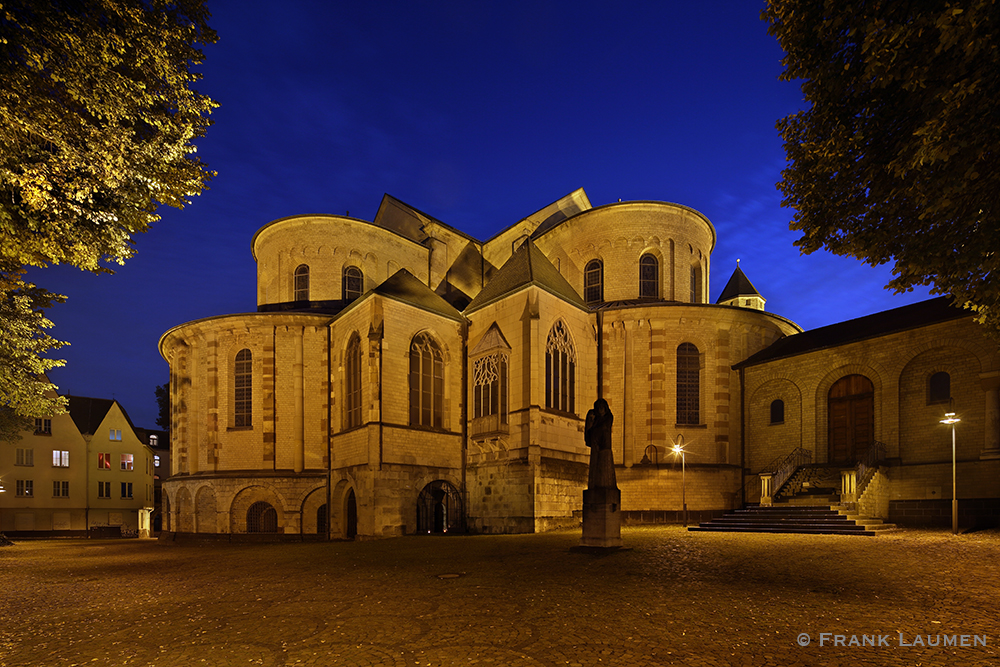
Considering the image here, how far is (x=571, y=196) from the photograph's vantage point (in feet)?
112

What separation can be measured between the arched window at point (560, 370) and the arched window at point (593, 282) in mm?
6363

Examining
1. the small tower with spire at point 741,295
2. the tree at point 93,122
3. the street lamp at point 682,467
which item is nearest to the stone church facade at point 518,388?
the street lamp at point 682,467

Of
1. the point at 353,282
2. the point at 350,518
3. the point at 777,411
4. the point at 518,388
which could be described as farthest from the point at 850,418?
the point at 353,282

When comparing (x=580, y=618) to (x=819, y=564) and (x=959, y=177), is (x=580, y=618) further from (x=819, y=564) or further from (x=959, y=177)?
(x=959, y=177)

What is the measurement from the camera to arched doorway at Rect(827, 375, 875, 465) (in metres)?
20.8

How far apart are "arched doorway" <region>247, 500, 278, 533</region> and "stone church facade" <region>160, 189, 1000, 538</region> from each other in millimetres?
106

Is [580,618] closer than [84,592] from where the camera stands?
Yes

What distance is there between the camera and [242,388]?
26469mm

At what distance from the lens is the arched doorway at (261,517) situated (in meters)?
25.6

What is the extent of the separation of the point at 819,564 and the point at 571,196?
27303 millimetres

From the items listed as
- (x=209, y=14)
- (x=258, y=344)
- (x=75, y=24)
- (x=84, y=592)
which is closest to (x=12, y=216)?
(x=75, y=24)

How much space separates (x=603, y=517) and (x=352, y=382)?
1428 cm

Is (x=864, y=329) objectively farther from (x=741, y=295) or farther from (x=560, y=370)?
(x=741, y=295)

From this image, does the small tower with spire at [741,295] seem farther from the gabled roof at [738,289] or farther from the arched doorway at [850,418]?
the arched doorway at [850,418]
